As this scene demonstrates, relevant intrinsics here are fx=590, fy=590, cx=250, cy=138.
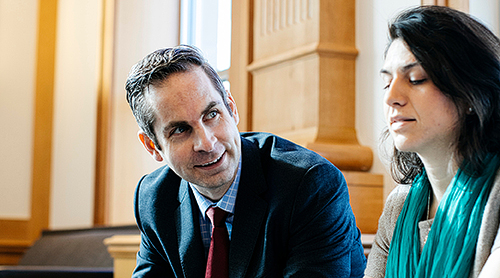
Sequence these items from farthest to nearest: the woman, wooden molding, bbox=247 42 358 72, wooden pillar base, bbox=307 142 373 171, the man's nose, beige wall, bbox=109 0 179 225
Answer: beige wall, bbox=109 0 179 225 < wooden molding, bbox=247 42 358 72 < wooden pillar base, bbox=307 142 373 171 < the man's nose < the woman

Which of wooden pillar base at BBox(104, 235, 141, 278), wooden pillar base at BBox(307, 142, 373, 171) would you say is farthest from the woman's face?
wooden pillar base at BBox(104, 235, 141, 278)

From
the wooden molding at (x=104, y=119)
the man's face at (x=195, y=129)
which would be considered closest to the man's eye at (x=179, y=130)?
the man's face at (x=195, y=129)

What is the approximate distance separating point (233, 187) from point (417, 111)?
885 mm

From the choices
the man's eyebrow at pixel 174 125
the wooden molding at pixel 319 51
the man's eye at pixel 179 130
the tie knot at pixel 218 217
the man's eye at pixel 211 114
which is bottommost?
the tie knot at pixel 218 217

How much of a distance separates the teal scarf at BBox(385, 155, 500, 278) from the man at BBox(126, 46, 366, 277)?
19.1 inches

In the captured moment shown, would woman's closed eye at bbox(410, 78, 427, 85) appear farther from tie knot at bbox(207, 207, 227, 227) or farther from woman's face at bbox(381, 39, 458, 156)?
tie knot at bbox(207, 207, 227, 227)

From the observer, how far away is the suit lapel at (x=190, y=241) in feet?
6.29

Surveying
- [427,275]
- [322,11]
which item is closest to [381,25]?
[322,11]

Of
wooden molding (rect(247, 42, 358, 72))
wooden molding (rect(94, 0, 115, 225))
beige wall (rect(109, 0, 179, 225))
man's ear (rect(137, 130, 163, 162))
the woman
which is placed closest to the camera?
the woman

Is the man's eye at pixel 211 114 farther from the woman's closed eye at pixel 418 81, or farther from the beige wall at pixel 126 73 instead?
the beige wall at pixel 126 73

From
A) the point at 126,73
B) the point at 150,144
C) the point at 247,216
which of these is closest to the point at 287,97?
the point at 150,144

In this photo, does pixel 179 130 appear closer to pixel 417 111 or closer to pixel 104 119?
pixel 417 111

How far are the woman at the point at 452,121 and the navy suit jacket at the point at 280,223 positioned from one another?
532 millimetres

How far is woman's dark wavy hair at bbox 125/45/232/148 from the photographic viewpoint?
1.79 meters
